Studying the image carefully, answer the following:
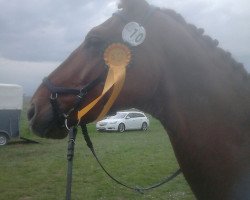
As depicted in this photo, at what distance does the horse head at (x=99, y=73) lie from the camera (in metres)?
2.64

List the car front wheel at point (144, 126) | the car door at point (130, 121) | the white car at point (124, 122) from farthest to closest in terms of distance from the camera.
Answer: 1. the car front wheel at point (144, 126)
2. the car door at point (130, 121)
3. the white car at point (124, 122)

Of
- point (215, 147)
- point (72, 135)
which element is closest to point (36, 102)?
point (72, 135)

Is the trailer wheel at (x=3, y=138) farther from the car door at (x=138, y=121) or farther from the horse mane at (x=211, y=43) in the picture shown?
the horse mane at (x=211, y=43)

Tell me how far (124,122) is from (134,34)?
1158 inches

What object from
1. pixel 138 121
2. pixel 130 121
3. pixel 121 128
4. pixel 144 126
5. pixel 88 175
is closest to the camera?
pixel 88 175

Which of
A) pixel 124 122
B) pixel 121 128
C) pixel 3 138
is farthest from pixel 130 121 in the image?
pixel 3 138

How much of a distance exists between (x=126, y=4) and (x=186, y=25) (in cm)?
46

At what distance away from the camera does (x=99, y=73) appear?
269cm

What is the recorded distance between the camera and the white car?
31.3 meters

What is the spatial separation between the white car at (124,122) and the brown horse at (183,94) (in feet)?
92.3

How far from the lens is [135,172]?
1180 cm

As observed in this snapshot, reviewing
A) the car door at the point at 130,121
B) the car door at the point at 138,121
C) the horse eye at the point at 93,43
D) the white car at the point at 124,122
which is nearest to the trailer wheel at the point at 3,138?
the white car at the point at 124,122

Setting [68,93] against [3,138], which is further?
[3,138]

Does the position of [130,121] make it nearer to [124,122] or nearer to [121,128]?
[124,122]
